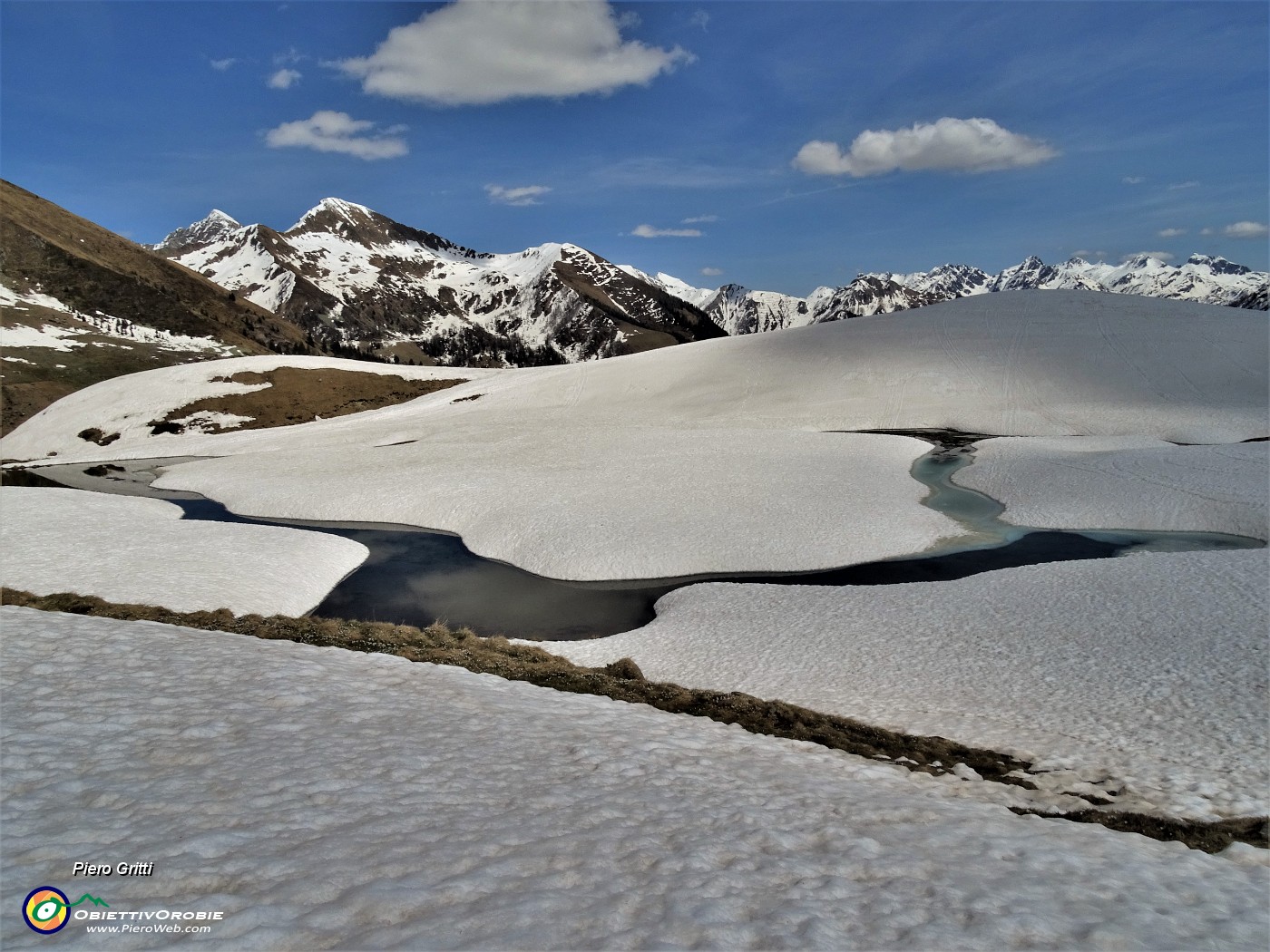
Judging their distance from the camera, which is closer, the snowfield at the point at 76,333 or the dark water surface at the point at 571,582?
the dark water surface at the point at 571,582

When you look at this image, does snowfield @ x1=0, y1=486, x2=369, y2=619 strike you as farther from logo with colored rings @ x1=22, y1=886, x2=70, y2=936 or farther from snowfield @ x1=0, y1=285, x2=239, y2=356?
snowfield @ x1=0, y1=285, x2=239, y2=356

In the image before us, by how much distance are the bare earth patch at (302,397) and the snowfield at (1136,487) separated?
73.0m

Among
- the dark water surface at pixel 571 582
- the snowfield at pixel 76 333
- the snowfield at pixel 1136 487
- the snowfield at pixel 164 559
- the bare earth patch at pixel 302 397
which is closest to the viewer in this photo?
the snowfield at pixel 164 559

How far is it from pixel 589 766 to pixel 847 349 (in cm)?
7278

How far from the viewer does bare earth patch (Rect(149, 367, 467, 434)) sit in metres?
80.2

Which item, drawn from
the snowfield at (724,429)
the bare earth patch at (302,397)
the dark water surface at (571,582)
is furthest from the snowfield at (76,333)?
the dark water surface at (571,582)

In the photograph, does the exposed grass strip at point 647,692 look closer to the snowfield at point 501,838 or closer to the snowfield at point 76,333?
the snowfield at point 501,838

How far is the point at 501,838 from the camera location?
7117mm

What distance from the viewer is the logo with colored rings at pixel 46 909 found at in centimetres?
522

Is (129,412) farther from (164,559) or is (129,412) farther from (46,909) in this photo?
(46,909)

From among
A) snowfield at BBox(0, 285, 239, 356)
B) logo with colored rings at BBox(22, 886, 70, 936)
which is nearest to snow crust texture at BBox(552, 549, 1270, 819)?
logo with colored rings at BBox(22, 886, 70, 936)

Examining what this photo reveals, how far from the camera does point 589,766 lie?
380 inches

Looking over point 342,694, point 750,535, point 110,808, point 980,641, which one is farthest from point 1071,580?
point 110,808

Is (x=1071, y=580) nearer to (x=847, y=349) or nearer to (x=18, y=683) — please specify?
(x=18, y=683)
